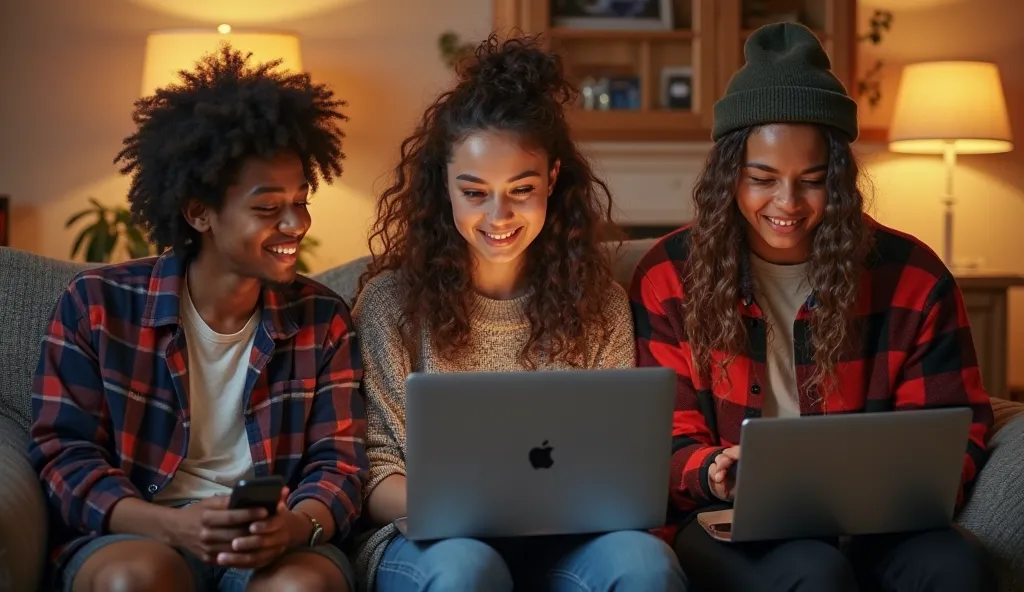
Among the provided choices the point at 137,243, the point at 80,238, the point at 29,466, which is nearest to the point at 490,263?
the point at 29,466

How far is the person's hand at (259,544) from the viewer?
1479mm

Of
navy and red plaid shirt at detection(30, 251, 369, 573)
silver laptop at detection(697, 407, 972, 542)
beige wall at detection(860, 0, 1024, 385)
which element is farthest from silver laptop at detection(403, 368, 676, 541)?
beige wall at detection(860, 0, 1024, 385)

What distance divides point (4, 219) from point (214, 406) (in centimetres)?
223

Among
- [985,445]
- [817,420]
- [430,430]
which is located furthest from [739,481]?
[985,445]

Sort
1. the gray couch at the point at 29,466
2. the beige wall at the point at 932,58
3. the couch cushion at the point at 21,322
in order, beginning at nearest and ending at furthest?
1. the gray couch at the point at 29,466
2. the couch cushion at the point at 21,322
3. the beige wall at the point at 932,58

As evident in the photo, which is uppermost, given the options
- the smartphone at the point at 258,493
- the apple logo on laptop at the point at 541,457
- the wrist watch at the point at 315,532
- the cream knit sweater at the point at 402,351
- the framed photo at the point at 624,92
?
the framed photo at the point at 624,92

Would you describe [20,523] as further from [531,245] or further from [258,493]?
[531,245]

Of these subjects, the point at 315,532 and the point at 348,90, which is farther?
the point at 348,90

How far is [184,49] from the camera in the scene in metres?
3.35

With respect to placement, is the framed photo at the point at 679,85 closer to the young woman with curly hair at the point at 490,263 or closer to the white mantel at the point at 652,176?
the white mantel at the point at 652,176

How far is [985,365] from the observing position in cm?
358

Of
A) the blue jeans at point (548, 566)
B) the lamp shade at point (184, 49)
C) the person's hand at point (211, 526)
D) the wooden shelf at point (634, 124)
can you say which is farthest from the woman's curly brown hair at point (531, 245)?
the wooden shelf at point (634, 124)

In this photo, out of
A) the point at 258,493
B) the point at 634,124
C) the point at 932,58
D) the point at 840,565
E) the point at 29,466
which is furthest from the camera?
the point at 932,58

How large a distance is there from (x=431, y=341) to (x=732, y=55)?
2287 millimetres
